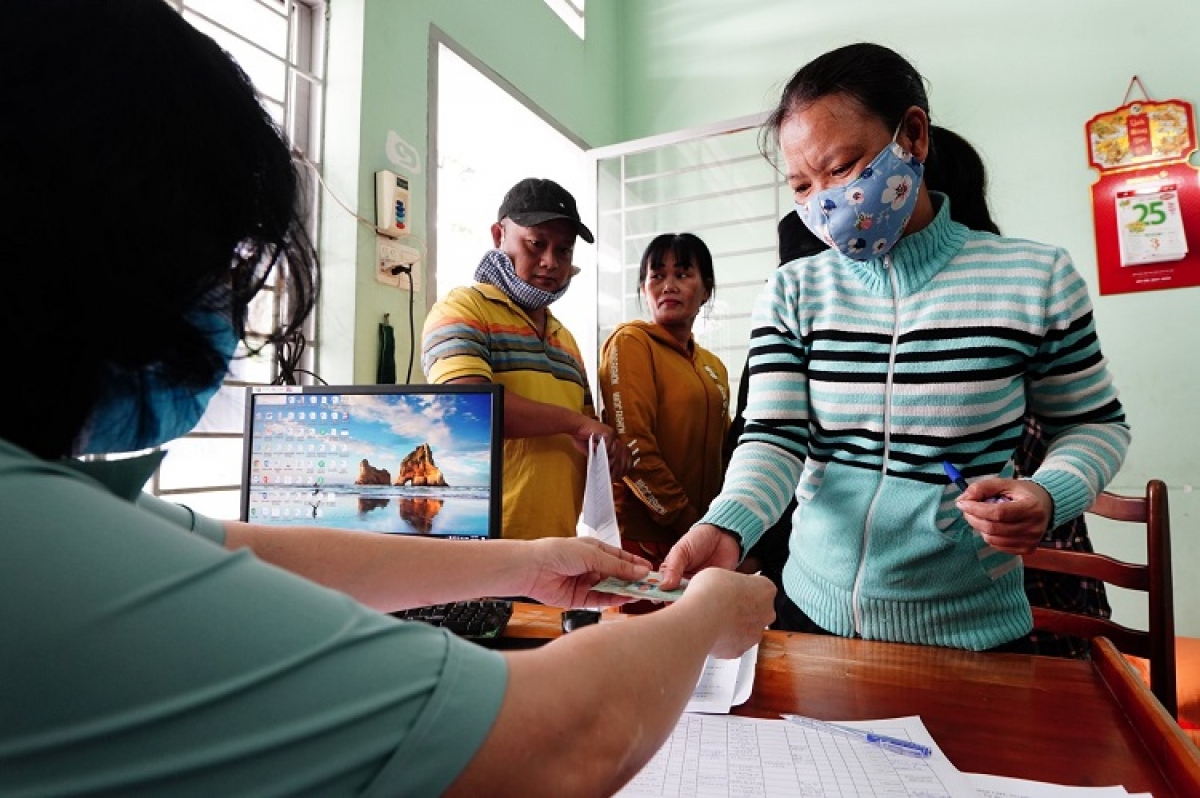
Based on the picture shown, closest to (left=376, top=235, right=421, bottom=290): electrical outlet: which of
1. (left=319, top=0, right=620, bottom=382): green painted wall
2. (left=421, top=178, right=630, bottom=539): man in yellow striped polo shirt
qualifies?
(left=319, top=0, right=620, bottom=382): green painted wall

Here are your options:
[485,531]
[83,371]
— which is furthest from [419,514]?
[83,371]

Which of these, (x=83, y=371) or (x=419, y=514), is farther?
(x=419, y=514)

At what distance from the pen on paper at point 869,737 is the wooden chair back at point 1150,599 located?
57 centimetres

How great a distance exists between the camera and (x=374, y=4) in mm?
2363

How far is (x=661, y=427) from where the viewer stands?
6.80 ft

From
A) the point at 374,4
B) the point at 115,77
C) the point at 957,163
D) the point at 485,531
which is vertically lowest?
the point at 485,531

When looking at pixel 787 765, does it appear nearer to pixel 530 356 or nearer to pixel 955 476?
pixel 955 476

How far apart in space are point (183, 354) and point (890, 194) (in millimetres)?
901

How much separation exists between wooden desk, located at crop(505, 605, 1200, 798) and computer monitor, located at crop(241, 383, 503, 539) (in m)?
0.36

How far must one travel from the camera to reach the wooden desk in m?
0.64

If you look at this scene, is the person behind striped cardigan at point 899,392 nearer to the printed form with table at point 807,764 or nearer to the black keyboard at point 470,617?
the printed form with table at point 807,764

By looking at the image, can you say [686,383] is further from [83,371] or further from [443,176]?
[83,371]

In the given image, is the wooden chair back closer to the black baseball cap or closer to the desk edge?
the desk edge

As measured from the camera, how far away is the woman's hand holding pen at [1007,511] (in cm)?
82
